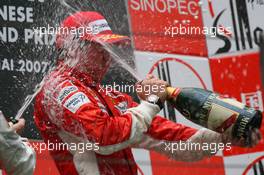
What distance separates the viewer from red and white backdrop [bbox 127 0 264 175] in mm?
3814

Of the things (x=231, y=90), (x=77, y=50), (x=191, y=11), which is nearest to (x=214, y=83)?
(x=231, y=90)

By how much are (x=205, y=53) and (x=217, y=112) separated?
Result: 3.47 ft

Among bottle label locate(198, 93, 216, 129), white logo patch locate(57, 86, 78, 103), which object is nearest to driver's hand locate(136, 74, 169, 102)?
bottle label locate(198, 93, 216, 129)

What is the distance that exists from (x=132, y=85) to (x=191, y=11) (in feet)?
1.79

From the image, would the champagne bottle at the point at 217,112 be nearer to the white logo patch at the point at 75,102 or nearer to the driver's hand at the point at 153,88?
the driver's hand at the point at 153,88

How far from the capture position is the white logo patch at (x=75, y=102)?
2932mm

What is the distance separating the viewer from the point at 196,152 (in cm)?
326

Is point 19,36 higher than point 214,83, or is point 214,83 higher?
point 19,36

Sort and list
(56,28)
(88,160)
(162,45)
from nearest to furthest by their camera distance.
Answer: (88,160), (56,28), (162,45)

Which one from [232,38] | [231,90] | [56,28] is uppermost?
[56,28]

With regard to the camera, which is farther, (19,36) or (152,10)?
(152,10)

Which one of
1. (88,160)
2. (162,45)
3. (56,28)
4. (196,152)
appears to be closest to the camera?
(88,160)

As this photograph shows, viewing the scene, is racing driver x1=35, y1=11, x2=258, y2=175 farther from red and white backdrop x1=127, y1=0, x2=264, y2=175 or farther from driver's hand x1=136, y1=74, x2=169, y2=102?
red and white backdrop x1=127, y1=0, x2=264, y2=175

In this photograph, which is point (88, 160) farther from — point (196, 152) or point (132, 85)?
point (132, 85)
